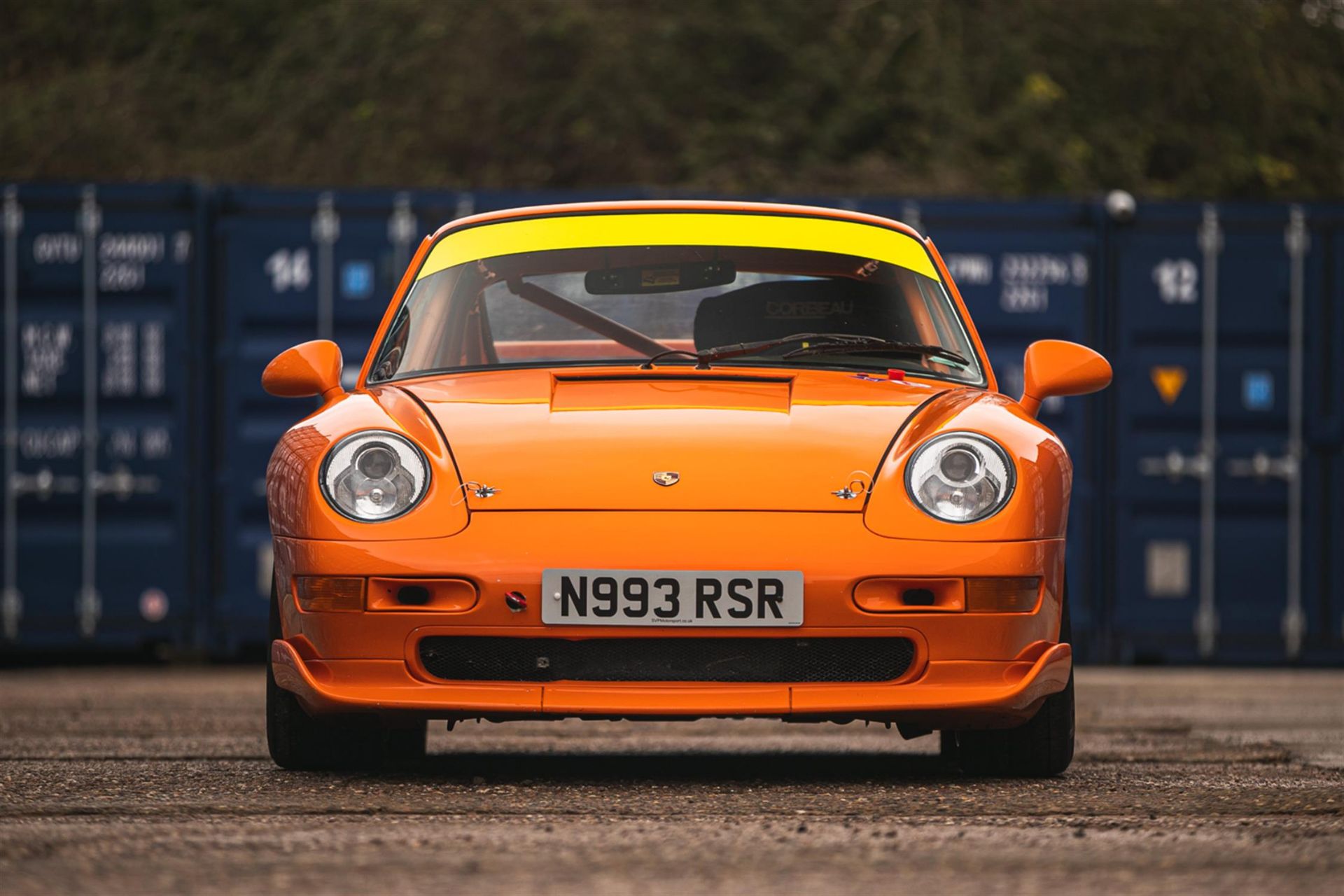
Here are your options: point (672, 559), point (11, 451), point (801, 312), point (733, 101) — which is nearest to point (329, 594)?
point (672, 559)

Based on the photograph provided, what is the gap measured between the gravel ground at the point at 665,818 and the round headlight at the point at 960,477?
0.63m

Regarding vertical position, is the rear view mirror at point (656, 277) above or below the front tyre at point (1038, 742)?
above

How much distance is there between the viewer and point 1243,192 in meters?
24.5

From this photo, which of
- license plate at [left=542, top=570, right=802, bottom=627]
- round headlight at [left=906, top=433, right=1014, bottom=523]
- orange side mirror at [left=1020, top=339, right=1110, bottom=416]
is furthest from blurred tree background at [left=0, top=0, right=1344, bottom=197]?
license plate at [left=542, top=570, right=802, bottom=627]

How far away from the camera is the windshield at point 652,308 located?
5.62m

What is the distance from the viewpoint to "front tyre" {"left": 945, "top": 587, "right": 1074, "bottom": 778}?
508cm

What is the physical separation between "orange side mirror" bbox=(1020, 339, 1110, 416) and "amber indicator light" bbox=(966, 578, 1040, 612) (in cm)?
79

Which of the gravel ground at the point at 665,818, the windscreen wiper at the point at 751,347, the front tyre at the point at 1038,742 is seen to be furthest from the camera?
the windscreen wiper at the point at 751,347

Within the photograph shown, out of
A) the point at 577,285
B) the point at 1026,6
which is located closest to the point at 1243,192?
the point at 1026,6

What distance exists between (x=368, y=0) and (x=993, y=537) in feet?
77.2

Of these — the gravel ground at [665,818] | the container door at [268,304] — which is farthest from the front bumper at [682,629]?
the container door at [268,304]

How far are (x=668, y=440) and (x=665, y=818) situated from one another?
1006 mm

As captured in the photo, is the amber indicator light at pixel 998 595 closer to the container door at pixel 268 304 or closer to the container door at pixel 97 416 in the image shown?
the container door at pixel 268 304

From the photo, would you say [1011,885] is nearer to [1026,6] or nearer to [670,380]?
[670,380]
